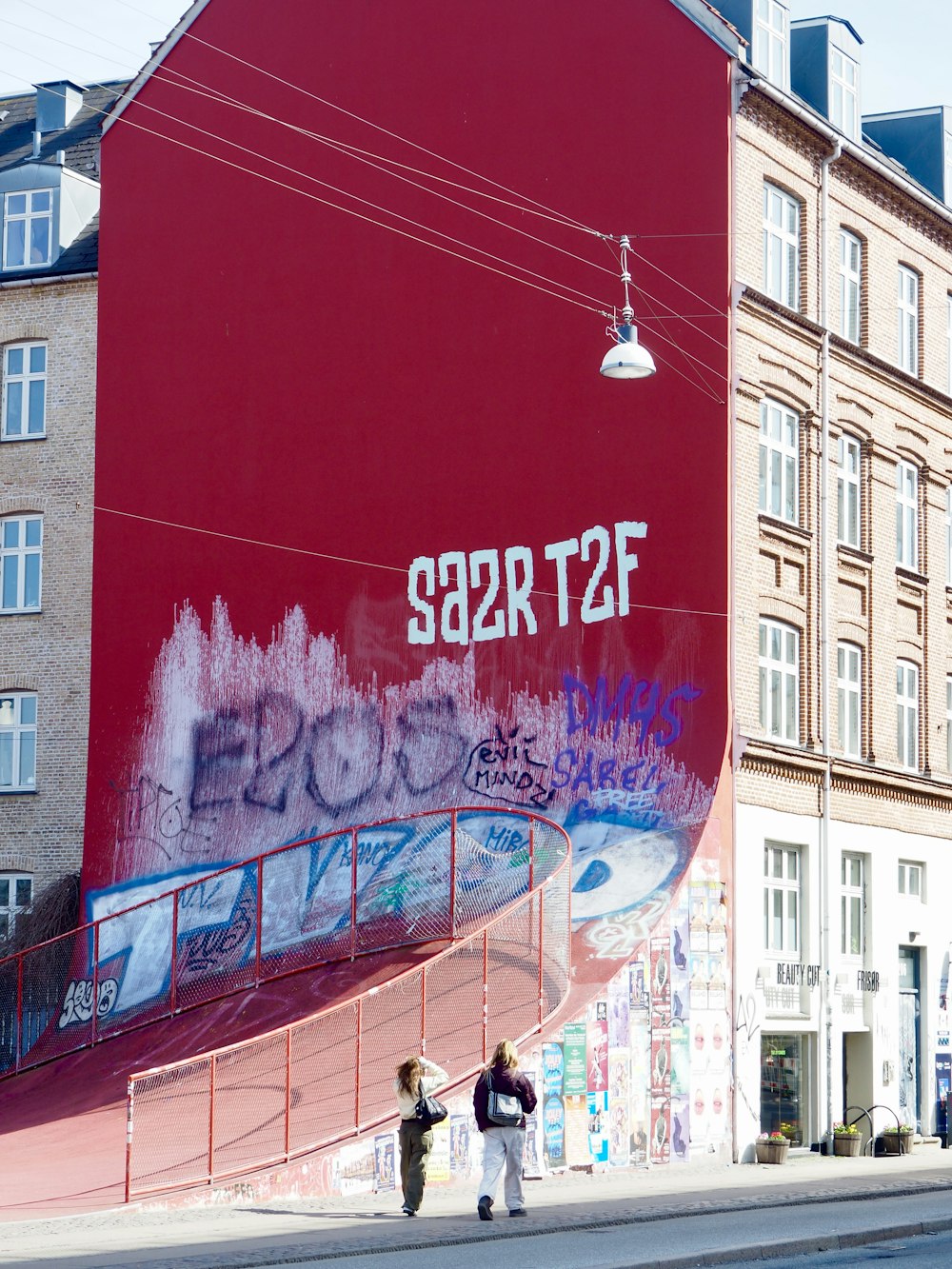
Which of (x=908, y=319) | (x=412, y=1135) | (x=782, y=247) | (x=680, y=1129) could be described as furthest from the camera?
(x=908, y=319)

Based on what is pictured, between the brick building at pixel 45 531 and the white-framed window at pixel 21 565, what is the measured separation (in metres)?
0.02

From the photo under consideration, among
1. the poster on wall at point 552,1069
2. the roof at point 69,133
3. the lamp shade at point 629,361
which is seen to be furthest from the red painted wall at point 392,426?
the lamp shade at point 629,361

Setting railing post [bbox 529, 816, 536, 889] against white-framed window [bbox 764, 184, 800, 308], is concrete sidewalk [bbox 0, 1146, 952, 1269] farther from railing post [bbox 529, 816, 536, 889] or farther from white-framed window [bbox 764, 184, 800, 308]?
white-framed window [bbox 764, 184, 800, 308]

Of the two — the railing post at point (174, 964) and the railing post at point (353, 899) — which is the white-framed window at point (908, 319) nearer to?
the railing post at point (353, 899)

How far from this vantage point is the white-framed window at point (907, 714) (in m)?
32.4

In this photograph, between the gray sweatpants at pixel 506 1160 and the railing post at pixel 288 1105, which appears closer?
the gray sweatpants at pixel 506 1160

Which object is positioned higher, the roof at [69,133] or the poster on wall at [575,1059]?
the roof at [69,133]

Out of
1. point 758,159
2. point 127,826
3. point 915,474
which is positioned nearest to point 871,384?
point 915,474

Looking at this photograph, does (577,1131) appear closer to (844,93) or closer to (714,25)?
(714,25)

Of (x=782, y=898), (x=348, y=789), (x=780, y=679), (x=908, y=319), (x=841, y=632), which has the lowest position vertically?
(x=782, y=898)

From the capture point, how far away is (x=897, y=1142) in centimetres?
2898

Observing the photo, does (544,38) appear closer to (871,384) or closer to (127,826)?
(871,384)

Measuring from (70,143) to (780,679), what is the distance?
1852 centimetres

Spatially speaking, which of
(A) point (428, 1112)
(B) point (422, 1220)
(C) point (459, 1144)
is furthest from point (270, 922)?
(B) point (422, 1220)
